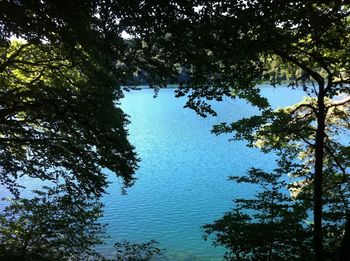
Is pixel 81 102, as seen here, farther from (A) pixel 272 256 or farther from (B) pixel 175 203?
(B) pixel 175 203

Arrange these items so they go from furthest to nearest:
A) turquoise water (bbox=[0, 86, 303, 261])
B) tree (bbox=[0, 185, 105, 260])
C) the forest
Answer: turquoise water (bbox=[0, 86, 303, 261])
tree (bbox=[0, 185, 105, 260])
the forest

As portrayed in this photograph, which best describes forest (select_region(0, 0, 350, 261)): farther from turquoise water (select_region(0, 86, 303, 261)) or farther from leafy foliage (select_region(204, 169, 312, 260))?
turquoise water (select_region(0, 86, 303, 261))

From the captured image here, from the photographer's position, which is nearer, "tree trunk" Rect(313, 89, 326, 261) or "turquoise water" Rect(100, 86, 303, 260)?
"tree trunk" Rect(313, 89, 326, 261)

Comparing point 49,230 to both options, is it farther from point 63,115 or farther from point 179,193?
point 179,193

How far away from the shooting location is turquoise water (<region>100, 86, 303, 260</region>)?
15201mm

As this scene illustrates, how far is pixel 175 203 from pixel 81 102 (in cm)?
1127

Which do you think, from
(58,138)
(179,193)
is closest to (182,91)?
(58,138)

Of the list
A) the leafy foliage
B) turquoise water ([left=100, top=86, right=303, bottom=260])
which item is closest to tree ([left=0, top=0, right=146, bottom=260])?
the leafy foliage

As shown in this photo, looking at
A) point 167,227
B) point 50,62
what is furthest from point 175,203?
point 50,62

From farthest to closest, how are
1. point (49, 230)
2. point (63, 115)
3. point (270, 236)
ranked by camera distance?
point (49, 230) < point (63, 115) < point (270, 236)

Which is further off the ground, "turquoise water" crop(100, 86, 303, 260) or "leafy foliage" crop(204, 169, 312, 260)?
"turquoise water" crop(100, 86, 303, 260)

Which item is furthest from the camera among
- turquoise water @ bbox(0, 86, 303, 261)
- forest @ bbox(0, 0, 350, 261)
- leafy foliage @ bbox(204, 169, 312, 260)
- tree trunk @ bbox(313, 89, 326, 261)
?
turquoise water @ bbox(0, 86, 303, 261)

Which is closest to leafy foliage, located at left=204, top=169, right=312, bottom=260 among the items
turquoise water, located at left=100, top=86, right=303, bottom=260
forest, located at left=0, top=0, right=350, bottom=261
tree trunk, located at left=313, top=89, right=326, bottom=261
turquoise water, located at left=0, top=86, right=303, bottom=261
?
forest, located at left=0, top=0, right=350, bottom=261

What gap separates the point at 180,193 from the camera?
20.7 m
